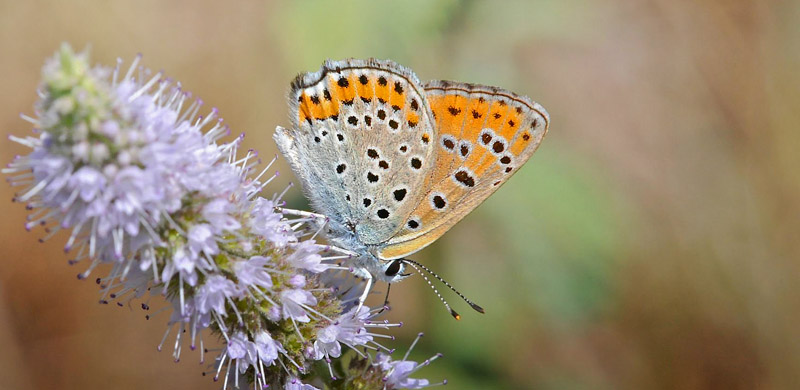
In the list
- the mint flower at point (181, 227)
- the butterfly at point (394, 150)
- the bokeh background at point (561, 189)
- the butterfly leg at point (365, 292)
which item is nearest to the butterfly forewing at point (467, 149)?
the butterfly at point (394, 150)

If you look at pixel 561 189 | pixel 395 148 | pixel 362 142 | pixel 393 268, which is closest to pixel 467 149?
pixel 395 148

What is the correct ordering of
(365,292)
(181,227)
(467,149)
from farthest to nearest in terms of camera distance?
(467,149) → (365,292) → (181,227)

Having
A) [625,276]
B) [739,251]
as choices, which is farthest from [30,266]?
[739,251]

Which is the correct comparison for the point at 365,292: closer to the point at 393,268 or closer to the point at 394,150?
the point at 393,268

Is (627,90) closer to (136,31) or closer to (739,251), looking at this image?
(739,251)

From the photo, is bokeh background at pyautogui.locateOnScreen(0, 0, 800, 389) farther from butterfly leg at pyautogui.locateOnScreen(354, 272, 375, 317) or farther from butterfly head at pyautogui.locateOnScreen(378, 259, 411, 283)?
butterfly leg at pyautogui.locateOnScreen(354, 272, 375, 317)

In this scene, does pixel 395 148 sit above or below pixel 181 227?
above
